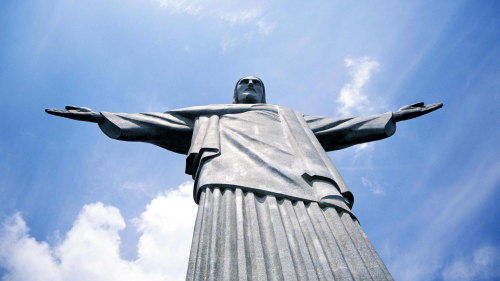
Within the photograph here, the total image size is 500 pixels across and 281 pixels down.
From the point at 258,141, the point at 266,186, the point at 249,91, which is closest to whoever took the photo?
the point at 266,186

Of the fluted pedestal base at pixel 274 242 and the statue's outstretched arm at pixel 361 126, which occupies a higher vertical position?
the statue's outstretched arm at pixel 361 126

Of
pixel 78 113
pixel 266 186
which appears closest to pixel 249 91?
pixel 78 113

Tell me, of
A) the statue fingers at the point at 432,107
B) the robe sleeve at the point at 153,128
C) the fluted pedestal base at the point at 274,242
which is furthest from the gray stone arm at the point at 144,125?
the statue fingers at the point at 432,107

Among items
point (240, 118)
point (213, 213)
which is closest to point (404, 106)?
point (240, 118)

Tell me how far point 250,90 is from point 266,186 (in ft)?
12.7

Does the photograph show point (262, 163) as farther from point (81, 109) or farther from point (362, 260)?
point (81, 109)

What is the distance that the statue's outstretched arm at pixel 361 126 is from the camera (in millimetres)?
7242

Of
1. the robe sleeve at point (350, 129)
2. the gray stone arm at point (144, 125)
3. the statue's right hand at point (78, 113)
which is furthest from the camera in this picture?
the robe sleeve at point (350, 129)

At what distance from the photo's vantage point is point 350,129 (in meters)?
7.33

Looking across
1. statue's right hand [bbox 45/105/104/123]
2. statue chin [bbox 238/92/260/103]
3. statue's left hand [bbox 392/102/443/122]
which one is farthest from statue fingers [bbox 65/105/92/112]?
statue's left hand [bbox 392/102/443/122]

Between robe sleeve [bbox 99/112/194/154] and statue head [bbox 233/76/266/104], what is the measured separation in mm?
1370

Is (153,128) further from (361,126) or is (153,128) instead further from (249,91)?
(361,126)

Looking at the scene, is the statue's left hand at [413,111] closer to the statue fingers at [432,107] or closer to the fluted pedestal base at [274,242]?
the statue fingers at [432,107]

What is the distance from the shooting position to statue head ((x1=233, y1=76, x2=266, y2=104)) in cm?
802
